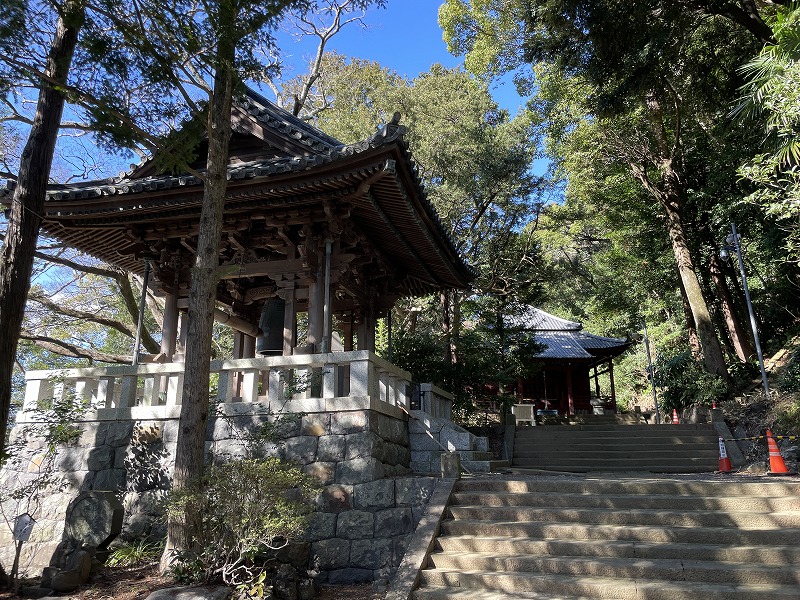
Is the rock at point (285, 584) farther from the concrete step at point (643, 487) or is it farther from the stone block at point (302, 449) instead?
the concrete step at point (643, 487)

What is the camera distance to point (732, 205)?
16391 millimetres

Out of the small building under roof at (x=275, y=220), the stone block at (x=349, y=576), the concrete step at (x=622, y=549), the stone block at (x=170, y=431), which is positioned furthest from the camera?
the small building under roof at (x=275, y=220)

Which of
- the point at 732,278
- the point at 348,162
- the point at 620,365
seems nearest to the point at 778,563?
the point at 348,162

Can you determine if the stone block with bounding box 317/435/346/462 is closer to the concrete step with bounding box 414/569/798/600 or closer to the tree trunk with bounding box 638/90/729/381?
the concrete step with bounding box 414/569/798/600

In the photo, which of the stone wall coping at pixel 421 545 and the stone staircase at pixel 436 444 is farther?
the stone staircase at pixel 436 444

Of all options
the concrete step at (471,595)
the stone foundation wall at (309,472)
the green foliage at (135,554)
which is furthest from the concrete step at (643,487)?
the green foliage at (135,554)

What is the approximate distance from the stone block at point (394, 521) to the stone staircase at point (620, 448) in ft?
19.0

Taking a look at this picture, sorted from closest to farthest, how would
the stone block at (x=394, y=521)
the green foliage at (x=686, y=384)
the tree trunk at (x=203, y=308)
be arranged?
1. the tree trunk at (x=203, y=308)
2. the stone block at (x=394, y=521)
3. the green foliage at (x=686, y=384)

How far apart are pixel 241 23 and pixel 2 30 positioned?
7.77 feet

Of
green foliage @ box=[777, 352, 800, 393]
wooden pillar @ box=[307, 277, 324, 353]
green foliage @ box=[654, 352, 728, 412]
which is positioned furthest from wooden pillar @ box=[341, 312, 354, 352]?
green foliage @ box=[777, 352, 800, 393]

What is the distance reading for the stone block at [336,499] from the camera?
6137 millimetres

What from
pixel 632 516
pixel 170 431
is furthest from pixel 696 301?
pixel 170 431

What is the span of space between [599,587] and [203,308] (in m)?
4.55

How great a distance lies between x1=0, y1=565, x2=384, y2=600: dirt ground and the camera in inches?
193
